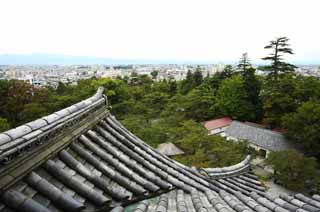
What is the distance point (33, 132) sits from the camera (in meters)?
2.49

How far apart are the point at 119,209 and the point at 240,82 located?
2759 cm

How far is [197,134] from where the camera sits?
17.5 metres

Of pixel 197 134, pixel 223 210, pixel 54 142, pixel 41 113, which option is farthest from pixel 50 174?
pixel 41 113

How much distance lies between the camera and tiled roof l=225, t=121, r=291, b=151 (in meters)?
20.7

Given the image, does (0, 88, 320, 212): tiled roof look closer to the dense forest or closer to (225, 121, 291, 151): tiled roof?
the dense forest

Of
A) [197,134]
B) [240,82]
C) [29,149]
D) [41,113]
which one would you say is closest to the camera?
[29,149]

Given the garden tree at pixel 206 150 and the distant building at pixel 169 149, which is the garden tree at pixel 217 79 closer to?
the garden tree at pixel 206 150

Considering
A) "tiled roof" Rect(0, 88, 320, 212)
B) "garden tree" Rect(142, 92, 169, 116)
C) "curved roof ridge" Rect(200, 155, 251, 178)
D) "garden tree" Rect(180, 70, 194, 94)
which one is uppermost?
"tiled roof" Rect(0, 88, 320, 212)

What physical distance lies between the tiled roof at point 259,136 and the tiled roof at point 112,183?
17.7m

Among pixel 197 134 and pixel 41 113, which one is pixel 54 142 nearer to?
pixel 197 134

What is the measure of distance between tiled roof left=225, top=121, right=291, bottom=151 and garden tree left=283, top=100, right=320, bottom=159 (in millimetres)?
1007

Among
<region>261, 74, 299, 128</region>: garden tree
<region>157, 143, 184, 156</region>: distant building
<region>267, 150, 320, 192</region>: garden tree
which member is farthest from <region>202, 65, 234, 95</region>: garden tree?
<region>267, 150, 320, 192</region>: garden tree

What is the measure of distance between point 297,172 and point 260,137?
690cm

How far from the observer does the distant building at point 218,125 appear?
25062mm
